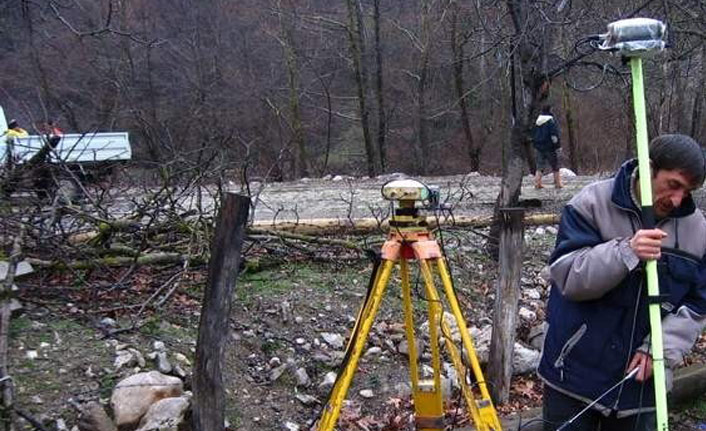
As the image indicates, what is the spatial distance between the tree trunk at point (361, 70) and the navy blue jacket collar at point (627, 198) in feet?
70.6

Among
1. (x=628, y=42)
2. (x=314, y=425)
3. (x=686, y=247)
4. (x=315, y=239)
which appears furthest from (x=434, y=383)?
(x=315, y=239)

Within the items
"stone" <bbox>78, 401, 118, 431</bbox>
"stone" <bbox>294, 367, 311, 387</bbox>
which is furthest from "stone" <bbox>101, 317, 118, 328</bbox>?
Result: "stone" <bbox>294, 367, 311, 387</bbox>

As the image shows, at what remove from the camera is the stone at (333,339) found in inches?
204

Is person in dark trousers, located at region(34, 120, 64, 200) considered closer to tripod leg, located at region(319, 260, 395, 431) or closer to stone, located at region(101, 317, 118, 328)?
stone, located at region(101, 317, 118, 328)

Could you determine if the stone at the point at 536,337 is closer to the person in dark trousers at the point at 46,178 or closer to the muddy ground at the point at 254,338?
the muddy ground at the point at 254,338

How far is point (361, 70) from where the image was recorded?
2481cm

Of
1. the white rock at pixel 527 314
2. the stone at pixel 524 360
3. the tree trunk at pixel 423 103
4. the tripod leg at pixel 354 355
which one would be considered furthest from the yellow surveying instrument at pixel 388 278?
the tree trunk at pixel 423 103

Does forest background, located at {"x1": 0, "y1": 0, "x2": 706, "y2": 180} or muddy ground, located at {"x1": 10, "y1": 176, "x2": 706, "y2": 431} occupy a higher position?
forest background, located at {"x1": 0, "y1": 0, "x2": 706, "y2": 180}

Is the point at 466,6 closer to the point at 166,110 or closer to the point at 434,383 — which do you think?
the point at 166,110

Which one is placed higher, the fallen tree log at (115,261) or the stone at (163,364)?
the fallen tree log at (115,261)

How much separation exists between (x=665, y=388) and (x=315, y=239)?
12.6 feet

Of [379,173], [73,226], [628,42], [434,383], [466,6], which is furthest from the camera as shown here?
[379,173]

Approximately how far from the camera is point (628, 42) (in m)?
2.60

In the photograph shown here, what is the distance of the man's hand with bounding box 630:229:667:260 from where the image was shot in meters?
2.51
